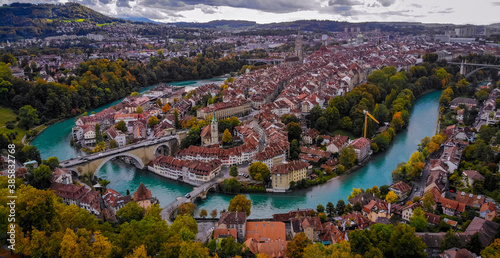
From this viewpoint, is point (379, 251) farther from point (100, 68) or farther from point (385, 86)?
point (100, 68)

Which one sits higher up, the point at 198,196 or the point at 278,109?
the point at 278,109

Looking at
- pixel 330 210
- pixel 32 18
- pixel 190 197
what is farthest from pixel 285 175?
pixel 32 18

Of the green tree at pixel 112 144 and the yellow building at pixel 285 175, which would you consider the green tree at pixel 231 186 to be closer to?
the yellow building at pixel 285 175

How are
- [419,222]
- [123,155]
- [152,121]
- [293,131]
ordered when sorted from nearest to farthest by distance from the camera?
1. [419,222]
2. [123,155]
3. [293,131]
4. [152,121]

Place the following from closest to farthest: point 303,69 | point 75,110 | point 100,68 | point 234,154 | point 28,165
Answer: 1. point 28,165
2. point 234,154
3. point 75,110
4. point 100,68
5. point 303,69

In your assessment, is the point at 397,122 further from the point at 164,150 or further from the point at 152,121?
the point at 152,121

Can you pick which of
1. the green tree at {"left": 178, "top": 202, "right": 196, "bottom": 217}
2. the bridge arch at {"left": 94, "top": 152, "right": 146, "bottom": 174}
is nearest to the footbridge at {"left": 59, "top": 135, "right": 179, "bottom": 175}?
the bridge arch at {"left": 94, "top": 152, "right": 146, "bottom": 174}

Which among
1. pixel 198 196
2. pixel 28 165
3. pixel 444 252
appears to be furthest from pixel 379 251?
pixel 28 165

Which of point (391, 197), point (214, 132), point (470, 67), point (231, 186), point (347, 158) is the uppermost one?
point (470, 67)
